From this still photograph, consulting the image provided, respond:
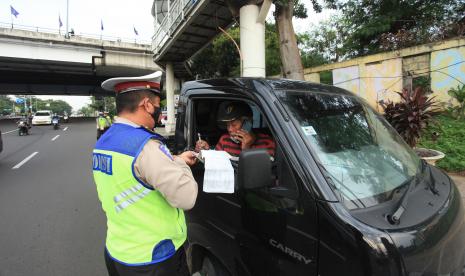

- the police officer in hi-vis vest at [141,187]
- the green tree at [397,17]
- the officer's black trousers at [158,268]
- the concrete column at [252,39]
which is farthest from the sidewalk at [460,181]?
the green tree at [397,17]

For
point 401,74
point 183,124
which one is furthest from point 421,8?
point 183,124

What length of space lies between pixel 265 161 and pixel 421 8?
16.4 meters

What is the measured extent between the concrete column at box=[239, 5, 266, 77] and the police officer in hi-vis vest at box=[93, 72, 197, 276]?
21.2 ft

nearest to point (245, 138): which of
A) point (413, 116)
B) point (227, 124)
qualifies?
point (227, 124)

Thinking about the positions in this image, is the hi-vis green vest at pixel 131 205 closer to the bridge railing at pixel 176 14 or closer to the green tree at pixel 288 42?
the green tree at pixel 288 42

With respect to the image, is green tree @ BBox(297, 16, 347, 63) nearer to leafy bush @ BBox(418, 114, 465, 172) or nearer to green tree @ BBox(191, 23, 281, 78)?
green tree @ BBox(191, 23, 281, 78)

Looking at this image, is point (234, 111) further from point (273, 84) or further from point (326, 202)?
point (326, 202)

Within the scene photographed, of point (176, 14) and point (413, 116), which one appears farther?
point (176, 14)

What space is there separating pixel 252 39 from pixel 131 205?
7063 mm

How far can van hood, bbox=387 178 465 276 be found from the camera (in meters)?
1.45

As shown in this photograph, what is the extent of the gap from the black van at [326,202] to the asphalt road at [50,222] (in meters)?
2.14

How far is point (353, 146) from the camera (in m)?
2.10

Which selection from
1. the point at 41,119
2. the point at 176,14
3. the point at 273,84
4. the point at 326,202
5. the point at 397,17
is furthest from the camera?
the point at 41,119

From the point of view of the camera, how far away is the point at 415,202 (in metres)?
1.75
